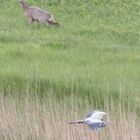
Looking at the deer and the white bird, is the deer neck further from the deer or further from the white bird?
the white bird

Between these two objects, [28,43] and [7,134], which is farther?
[28,43]

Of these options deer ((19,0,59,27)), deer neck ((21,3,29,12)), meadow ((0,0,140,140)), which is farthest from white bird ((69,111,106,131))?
deer neck ((21,3,29,12))

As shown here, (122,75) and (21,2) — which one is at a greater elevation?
(21,2)

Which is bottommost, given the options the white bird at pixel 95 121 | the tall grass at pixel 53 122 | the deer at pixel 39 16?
the tall grass at pixel 53 122

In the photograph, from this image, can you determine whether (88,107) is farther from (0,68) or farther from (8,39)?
(8,39)

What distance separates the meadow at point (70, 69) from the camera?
8852 mm

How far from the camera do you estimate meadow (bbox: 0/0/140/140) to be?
8.85 m

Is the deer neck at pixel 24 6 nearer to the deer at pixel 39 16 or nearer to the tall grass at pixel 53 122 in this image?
the deer at pixel 39 16

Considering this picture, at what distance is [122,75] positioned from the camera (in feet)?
39.6

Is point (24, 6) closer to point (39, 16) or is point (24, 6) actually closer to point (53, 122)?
point (39, 16)

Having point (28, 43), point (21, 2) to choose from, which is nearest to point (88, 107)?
Result: point (28, 43)

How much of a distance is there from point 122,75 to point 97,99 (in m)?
1.77

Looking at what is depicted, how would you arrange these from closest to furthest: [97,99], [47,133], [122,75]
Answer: [47,133], [97,99], [122,75]

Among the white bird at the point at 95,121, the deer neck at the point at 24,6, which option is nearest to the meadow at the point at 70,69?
the deer neck at the point at 24,6
